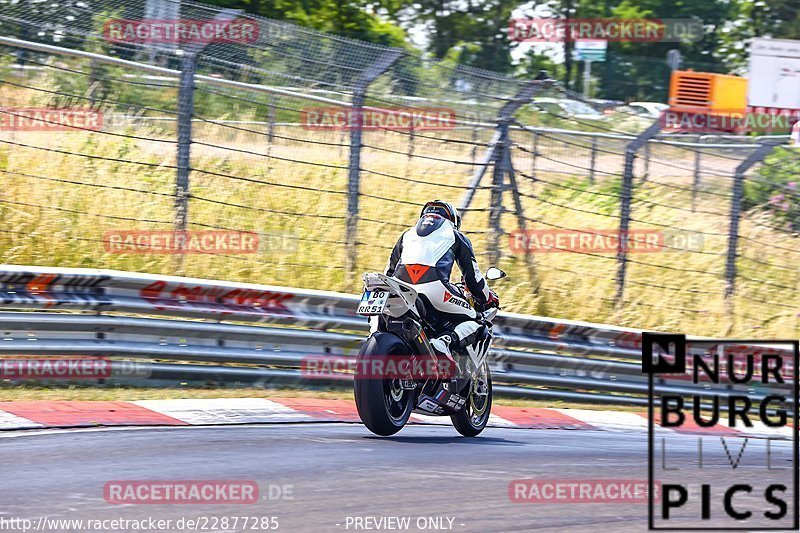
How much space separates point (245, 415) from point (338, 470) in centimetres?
217

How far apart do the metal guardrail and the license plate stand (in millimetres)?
2449

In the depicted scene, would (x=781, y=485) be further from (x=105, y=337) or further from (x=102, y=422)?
(x=105, y=337)

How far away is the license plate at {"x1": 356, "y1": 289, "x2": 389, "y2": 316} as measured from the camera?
7.78 m

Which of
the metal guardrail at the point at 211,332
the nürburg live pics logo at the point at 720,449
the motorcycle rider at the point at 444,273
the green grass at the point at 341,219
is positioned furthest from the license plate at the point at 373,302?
the green grass at the point at 341,219

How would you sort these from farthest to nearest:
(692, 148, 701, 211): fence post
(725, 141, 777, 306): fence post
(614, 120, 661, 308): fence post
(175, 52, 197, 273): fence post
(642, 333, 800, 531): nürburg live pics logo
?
(692, 148, 701, 211): fence post
(725, 141, 777, 306): fence post
(614, 120, 661, 308): fence post
(175, 52, 197, 273): fence post
(642, 333, 800, 531): nürburg live pics logo

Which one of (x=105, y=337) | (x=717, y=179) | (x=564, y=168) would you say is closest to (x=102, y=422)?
(x=105, y=337)

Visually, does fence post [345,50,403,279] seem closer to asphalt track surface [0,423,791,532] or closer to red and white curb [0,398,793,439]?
red and white curb [0,398,793,439]

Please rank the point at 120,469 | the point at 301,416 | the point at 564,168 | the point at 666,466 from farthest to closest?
the point at 564,168 → the point at 301,416 → the point at 666,466 → the point at 120,469

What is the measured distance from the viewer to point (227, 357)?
10.0 metres

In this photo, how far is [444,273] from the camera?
850cm

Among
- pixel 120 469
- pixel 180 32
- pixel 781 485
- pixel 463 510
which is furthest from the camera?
pixel 180 32

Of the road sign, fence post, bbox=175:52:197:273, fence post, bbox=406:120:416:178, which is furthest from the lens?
the road sign

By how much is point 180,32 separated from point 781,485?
653cm

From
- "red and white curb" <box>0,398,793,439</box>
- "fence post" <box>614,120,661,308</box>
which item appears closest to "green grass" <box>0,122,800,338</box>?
"fence post" <box>614,120,661,308</box>
